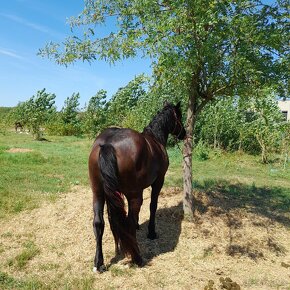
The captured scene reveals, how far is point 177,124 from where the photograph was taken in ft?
20.9

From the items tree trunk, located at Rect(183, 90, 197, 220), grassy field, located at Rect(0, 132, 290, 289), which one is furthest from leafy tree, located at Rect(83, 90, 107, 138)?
tree trunk, located at Rect(183, 90, 197, 220)

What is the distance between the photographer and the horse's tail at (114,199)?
463 cm

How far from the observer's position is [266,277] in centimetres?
505

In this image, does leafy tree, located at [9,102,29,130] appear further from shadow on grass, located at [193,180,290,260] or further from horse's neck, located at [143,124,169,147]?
horse's neck, located at [143,124,169,147]

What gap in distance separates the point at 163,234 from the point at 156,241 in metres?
0.27

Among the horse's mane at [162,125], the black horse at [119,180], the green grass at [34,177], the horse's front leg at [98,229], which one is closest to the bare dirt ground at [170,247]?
the horse's front leg at [98,229]

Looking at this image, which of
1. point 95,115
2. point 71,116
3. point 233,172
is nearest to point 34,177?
point 233,172

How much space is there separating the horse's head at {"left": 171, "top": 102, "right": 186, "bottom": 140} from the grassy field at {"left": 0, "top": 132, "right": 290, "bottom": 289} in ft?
5.20

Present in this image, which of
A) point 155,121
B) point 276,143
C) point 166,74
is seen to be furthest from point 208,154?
point 166,74

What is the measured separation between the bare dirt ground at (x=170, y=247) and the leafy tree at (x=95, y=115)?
710 inches

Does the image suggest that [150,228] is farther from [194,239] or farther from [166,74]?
[166,74]

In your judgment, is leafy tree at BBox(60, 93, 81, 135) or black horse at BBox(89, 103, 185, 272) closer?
black horse at BBox(89, 103, 185, 272)

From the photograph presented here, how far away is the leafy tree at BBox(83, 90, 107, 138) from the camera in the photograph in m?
25.5

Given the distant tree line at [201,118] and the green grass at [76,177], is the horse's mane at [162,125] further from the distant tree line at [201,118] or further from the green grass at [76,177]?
the green grass at [76,177]
